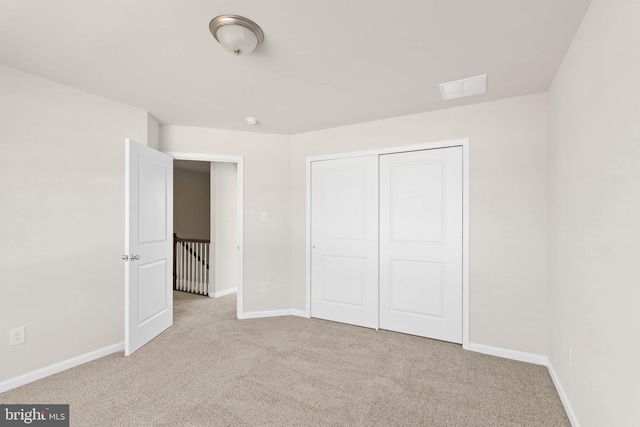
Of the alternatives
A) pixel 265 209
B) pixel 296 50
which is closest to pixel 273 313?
pixel 265 209

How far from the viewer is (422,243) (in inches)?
129

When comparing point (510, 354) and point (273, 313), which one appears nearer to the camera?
point (510, 354)

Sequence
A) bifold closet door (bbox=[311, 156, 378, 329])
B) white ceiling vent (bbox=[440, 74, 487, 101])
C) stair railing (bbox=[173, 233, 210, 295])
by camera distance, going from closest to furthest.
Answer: white ceiling vent (bbox=[440, 74, 487, 101]) < bifold closet door (bbox=[311, 156, 378, 329]) < stair railing (bbox=[173, 233, 210, 295])

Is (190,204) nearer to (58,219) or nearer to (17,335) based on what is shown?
(58,219)

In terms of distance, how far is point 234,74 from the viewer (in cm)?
238

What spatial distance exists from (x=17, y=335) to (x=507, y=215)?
13.5 feet

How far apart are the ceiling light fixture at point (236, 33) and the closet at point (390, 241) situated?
2011 mm

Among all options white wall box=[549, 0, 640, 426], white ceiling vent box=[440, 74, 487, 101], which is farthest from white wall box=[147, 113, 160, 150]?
white wall box=[549, 0, 640, 426]

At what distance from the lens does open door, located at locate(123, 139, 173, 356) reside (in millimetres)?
2770

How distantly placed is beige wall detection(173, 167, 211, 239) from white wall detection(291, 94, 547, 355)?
607cm

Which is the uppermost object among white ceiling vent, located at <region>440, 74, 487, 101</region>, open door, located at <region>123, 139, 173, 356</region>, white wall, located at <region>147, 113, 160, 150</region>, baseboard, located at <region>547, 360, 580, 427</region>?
white ceiling vent, located at <region>440, 74, 487, 101</region>

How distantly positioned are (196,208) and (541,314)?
7049 millimetres

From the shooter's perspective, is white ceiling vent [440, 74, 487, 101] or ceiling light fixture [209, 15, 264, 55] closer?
ceiling light fixture [209, 15, 264, 55]

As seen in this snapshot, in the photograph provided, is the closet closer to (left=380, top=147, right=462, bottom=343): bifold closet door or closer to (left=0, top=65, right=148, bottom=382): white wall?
(left=380, top=147, right=462, bottom=343): bifold closet door
